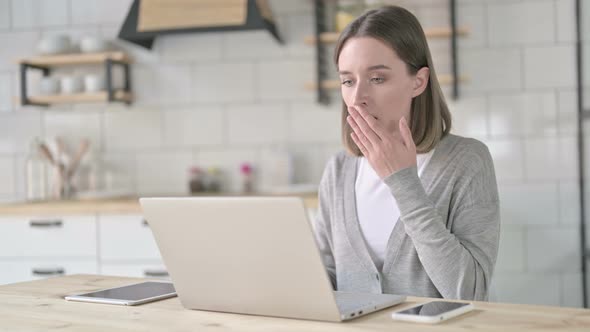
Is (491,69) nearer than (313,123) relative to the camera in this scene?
Yes

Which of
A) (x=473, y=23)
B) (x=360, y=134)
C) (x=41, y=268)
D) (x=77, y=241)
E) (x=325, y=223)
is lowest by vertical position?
(x=41, y=268)

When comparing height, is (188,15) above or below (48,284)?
above

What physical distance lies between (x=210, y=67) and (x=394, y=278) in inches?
92.5

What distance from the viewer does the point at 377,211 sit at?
6.06 ft

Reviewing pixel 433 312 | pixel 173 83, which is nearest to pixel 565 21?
pixel 173 83

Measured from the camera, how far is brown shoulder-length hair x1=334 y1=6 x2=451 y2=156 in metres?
1.75

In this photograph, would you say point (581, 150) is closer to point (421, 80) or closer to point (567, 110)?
point (567, 110)

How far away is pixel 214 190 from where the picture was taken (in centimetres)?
382

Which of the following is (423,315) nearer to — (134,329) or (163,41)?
(134,329)

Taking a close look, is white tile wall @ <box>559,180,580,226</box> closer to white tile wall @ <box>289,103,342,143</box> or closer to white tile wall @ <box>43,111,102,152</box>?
white tile wall @ <box>289,103,342,143</box>

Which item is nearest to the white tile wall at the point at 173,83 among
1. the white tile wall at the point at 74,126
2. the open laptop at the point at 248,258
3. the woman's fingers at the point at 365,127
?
the white tile wall at the point at 74,126

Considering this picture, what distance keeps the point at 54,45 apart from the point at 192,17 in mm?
781

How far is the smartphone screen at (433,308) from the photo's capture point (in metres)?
1.21

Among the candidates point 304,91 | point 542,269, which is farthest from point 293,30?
point 542,269
